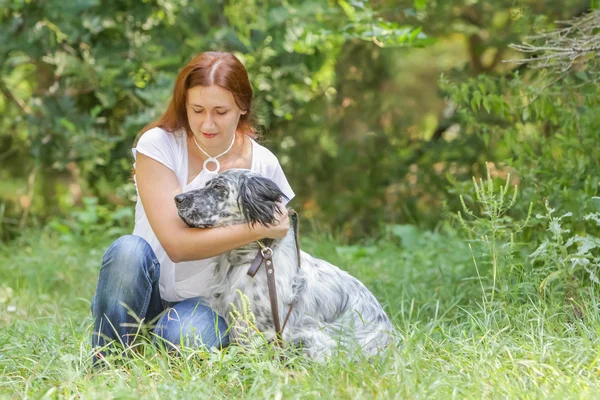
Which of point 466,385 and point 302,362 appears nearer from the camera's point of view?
point 466,385

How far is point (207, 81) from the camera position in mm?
3086

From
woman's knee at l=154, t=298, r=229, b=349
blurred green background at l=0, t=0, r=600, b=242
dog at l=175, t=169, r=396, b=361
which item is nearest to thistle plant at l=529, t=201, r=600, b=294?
dog at l=175, t=169, r=396, b=361

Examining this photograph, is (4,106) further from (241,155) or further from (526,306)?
(526,306)

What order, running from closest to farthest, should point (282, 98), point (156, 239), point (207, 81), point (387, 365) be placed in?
point (387, 365), point (207, 81), point (156, 239), point (282, 98)

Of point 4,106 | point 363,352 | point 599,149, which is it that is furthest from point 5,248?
point 599,149

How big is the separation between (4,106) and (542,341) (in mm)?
5314

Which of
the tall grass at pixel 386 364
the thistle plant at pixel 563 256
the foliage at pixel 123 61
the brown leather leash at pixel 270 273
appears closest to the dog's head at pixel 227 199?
the brown leather leash at pixel 270 273

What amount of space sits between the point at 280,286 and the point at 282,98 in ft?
11.2

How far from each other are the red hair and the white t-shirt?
0.07 metres

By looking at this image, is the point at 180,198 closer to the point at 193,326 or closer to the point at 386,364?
the point at 193,326

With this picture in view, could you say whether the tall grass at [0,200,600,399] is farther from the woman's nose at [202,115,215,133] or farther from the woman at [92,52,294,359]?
the woman's nose at [202,115,215,133]

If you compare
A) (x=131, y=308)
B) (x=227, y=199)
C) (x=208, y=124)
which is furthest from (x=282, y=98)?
(x=131, y=308)

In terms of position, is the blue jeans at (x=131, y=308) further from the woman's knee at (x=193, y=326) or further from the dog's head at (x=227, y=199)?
the dog's head at (x=227, y=199)

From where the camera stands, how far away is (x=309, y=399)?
2.32 m
